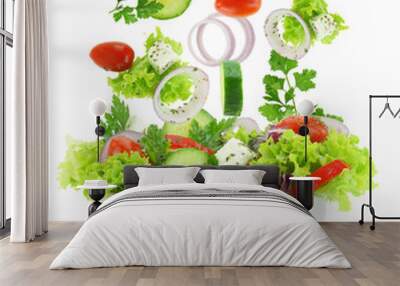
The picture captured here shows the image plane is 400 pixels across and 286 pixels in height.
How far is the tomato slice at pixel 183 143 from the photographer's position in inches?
261

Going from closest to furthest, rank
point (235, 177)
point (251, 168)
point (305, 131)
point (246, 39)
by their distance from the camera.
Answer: point (235, 177) → point (251, 168) → point (305, 131) → point (246, 39)

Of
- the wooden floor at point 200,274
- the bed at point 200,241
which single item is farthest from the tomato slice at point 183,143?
the bed at point 200,241

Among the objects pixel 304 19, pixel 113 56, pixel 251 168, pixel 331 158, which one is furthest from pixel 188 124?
pixel 304 19

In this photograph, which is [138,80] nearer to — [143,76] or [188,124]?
[143,76]

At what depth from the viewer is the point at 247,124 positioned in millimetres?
6676

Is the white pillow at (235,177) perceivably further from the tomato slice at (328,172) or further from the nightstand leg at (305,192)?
the tomato slice at (328,172)

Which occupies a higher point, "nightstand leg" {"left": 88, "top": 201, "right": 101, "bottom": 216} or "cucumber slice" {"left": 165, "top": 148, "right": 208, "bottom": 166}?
"cucumber slice" {"left": 165, "top": 148, "right": 208, "bottom": 166}

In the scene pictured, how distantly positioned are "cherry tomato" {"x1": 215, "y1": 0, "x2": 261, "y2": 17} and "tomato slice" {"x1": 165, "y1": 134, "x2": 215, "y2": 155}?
1610mm

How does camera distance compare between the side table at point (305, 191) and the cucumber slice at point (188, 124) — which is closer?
the side table at point (305, 191)

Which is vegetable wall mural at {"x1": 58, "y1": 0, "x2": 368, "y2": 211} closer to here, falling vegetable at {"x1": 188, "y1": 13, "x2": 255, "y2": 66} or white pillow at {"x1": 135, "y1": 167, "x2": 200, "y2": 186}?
falling vegetable at {"x1": 188, "y1": 13, "x2": 255, "y2": 66}

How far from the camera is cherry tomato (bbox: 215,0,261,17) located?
22.0ft

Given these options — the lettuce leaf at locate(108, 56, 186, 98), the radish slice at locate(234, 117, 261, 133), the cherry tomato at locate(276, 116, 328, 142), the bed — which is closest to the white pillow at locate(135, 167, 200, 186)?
the radish slice at locate(234, 117, 261, 133)

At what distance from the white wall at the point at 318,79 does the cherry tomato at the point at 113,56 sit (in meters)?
0.09

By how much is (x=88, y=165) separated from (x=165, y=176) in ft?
3.72
